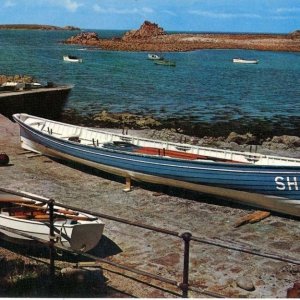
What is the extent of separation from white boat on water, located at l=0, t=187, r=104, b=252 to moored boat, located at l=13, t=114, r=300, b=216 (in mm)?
4402

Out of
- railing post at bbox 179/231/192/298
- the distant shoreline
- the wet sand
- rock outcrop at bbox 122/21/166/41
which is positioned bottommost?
the wet sand

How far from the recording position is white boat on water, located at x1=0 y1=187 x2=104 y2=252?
328 inches

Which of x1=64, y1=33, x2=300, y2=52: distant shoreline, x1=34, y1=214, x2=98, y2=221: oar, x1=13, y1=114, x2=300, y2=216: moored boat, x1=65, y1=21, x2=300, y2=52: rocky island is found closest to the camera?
x1=34, y1=214, x2=98, y2=221: oar

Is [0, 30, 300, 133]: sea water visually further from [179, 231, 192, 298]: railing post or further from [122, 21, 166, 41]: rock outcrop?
[122, 21, 166, 41]: rock outcrop

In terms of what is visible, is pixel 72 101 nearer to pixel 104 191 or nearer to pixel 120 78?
pixel 120 78

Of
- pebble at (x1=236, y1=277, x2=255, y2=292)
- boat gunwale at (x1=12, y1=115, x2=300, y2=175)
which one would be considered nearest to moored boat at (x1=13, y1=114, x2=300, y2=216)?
boat gunwale at (x1=12, y1=115, x2=300, y2=175)

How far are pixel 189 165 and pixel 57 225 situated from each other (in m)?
5.11

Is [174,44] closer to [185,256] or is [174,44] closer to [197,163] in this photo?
[197,163]

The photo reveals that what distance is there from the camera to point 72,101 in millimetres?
36500

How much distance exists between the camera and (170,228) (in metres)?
11.0

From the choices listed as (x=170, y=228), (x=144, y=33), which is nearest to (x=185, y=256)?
(x=170, y=228)

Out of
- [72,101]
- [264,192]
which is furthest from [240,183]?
[72,101]

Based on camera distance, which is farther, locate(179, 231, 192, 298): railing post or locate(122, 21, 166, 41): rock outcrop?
locate(122, 21, 166, 41): rock outcrop

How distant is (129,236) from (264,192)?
356 centimetres
